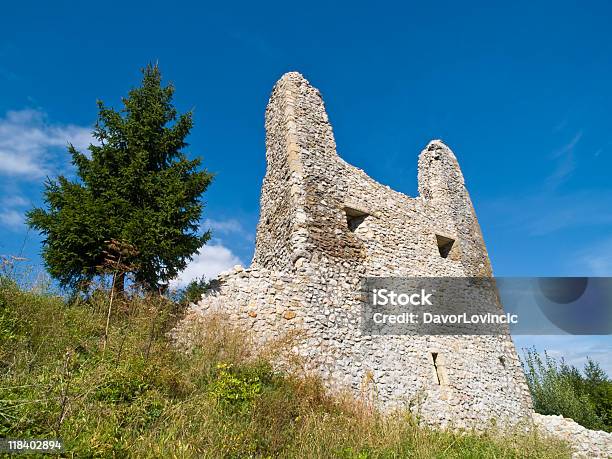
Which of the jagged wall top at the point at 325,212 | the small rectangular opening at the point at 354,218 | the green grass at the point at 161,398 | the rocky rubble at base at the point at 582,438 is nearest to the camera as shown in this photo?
the green grass at the point at 161,398

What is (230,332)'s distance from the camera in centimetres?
736

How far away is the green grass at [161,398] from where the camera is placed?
157 inches

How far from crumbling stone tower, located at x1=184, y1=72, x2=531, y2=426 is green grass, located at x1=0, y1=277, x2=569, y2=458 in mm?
1028

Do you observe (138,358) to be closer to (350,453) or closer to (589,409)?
(350,453)

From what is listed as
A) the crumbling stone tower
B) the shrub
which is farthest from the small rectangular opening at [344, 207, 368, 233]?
the shrub

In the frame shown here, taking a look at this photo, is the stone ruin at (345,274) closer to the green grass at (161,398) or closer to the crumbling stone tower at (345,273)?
the crumbling stone tower at (345,273)

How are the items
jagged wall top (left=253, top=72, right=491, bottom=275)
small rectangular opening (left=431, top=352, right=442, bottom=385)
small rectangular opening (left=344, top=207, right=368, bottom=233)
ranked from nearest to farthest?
jagged wall top (left=253, top=72, right=491, bottom=275)
small rectangular opening (left=431, top=352, right=442, bottom=385)
small rectangular opening (left=344, top=207, right=368, bottom=233)

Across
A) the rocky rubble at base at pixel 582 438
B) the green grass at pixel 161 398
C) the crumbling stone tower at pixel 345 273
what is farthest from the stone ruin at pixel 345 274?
the green grass at pixel 161 398

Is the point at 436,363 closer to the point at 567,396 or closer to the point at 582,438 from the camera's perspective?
the point at 582,438

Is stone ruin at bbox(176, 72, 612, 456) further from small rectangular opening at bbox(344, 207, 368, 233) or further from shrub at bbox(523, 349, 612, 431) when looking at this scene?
shrub at bbox(523, 349, 612, 431)

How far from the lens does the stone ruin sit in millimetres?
8227

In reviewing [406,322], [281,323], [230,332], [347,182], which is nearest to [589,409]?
[406,322]

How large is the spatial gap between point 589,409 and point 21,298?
74.2ft

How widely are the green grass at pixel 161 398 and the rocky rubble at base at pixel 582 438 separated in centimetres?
412
